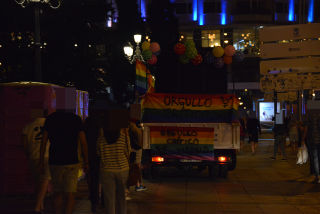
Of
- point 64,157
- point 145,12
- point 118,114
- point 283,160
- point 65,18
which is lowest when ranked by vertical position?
point 283,160

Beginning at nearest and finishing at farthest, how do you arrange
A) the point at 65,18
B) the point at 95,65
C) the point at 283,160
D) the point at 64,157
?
the point at 64,157 < the point at 283,160 < the point at 65,18 < the point at 95,65

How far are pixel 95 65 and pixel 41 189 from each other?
1902 cm

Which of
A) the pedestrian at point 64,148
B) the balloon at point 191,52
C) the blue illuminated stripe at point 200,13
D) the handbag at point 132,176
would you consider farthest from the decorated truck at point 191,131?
the blue illuminated stripe at point 200,13

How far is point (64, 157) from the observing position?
257 inches

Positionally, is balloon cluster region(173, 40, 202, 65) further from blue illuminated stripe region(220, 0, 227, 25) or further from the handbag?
blue illuminated stripe region(220, 0, 227, 25)

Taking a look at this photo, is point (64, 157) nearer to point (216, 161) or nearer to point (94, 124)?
point (94, 124)

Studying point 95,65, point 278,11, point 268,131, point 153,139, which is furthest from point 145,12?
point 153,139

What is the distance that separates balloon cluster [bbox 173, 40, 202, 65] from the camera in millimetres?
16922

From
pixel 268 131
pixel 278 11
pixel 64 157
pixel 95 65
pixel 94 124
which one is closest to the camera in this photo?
pixel 64 157

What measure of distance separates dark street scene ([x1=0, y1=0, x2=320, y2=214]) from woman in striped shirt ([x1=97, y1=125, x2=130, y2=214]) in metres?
0.01

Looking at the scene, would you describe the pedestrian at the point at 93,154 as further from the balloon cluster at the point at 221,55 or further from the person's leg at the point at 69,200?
the balloon cluster at the point at 221,55

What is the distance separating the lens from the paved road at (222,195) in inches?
359

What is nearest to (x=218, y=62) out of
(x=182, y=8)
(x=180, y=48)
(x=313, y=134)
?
(x=180, y=48)

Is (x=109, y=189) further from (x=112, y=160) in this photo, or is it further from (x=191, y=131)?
(x=191, y=131)
